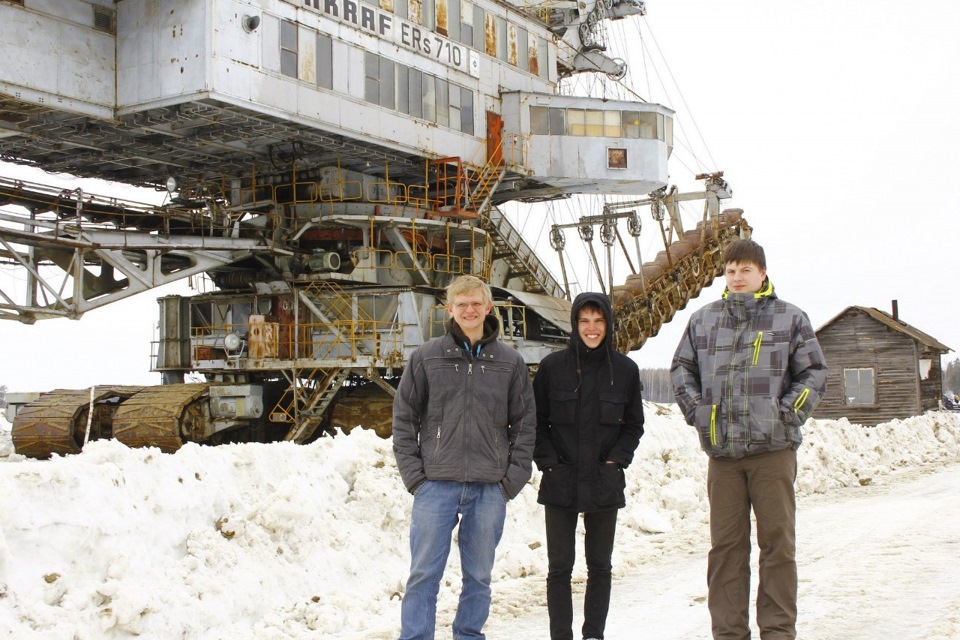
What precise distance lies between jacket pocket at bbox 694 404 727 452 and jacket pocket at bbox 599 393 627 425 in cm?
54

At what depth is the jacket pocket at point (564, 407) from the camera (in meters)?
6.71

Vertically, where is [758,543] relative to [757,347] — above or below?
below

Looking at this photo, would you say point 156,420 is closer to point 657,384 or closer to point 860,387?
point 860,387

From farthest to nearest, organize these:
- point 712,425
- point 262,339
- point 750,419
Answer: point 262,339 < point 712,425 < point 750,419

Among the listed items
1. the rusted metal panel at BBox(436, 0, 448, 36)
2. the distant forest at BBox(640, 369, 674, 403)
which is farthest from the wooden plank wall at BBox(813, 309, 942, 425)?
the distant forest at BBox(640, 369, 674, 403)

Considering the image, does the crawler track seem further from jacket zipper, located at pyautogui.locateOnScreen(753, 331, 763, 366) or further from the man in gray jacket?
jacket zipper, located at pyautogui.locateOnScreen(753, 331, 763, 366)

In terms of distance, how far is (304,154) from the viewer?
22.0 m

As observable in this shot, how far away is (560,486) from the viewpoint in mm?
6617

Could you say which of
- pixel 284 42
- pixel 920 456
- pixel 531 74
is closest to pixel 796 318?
pixel 284 42

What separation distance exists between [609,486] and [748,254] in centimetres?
175

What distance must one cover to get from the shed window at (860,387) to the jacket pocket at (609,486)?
103ft

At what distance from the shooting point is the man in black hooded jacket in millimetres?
6598

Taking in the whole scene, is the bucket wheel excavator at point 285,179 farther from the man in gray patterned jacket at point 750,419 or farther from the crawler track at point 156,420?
the man in gray patterned jacket at point 750,419

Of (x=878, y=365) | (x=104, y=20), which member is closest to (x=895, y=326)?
(x=878, y=365)
